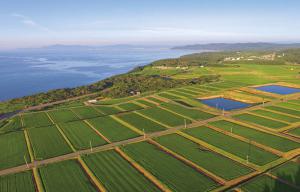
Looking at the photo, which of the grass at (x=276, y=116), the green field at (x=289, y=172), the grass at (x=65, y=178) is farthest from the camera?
the grass at (x=276, y=116)

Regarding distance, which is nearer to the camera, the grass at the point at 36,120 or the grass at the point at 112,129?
the grass at the point at 112,129

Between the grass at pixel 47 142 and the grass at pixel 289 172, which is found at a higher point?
the grass at pixel 289 172

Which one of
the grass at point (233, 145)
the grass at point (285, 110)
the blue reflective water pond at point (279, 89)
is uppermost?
the blue reflective water pond at point (279, 89)

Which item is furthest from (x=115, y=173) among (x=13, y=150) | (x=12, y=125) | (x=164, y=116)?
(x=12, y=125)

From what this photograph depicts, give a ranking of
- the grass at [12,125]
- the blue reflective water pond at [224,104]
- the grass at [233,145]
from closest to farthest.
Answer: the grass at [233,145] < the grass at [12,125] < the blue reflective water pond at [224,104]

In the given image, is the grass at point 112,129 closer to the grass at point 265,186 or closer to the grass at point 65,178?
the grass at point 65,178

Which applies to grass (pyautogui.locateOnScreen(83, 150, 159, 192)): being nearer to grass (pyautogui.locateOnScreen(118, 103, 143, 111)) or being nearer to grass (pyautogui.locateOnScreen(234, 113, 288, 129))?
grass (pyautogui.locateOnScreen(118, 103, 143, 111))

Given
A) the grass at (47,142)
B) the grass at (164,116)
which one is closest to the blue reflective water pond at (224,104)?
the grass at (164,116)
